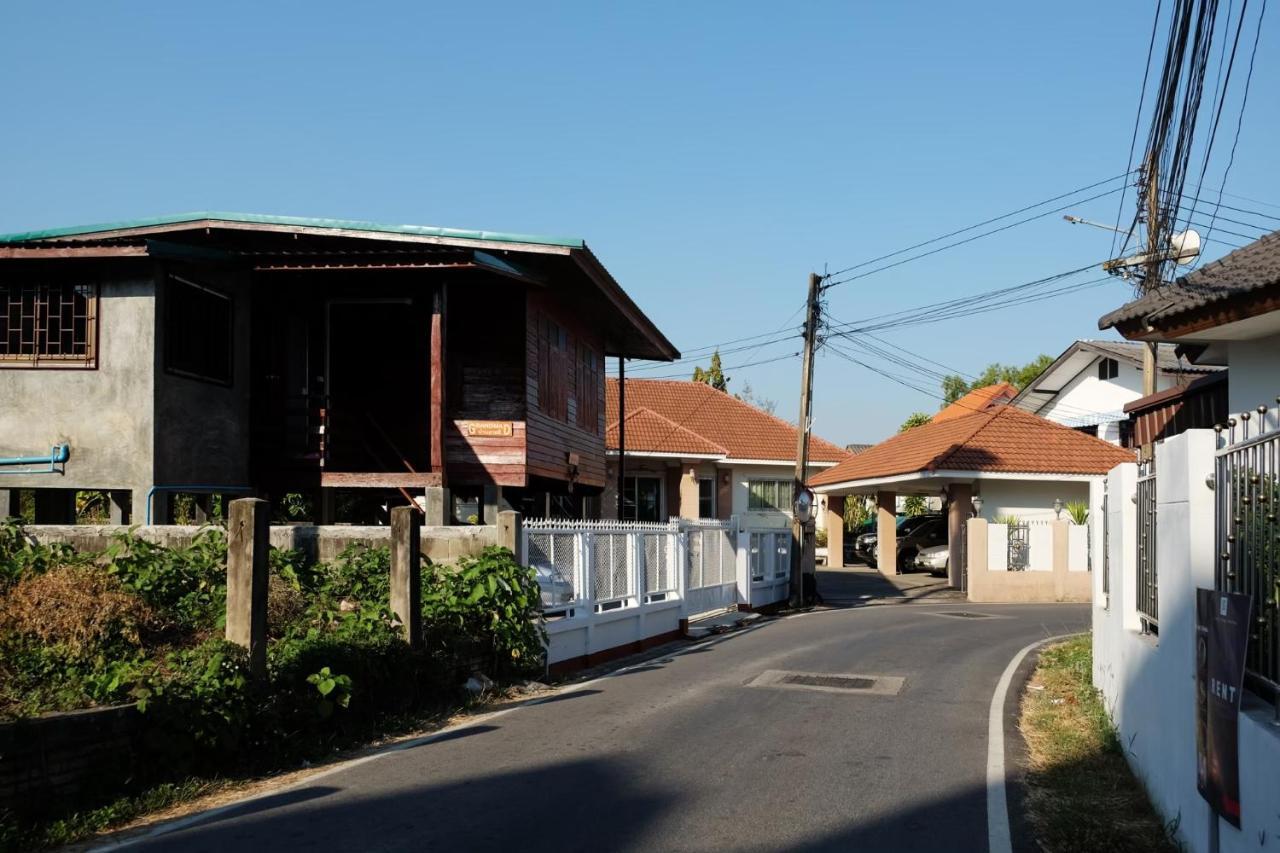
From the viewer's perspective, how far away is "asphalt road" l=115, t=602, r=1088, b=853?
22.0 ft

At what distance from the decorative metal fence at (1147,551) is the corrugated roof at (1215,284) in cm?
230

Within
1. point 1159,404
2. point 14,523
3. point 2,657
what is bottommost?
point 2,657

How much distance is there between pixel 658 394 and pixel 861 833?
39.1 metres

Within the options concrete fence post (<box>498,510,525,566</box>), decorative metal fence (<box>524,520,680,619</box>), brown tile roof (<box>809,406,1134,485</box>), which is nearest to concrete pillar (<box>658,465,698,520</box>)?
brown tile roof (<box>809,406,1134,485</box>)

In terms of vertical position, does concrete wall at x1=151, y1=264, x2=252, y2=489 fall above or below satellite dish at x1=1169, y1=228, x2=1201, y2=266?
below

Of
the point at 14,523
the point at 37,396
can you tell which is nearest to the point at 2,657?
the point at 14,523

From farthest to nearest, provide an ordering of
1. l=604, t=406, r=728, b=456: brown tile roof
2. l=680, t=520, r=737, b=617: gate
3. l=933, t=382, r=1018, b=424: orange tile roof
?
1. l=933, t=382, r=1018, b=424: orange tile roof
2. l=604, t=406, r=728, b=456: brown tile roof
3. l=680, t=520, r=737, b=617: gate

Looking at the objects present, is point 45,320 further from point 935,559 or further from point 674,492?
point 935,559

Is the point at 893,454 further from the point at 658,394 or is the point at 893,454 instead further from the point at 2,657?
the point at 2,657

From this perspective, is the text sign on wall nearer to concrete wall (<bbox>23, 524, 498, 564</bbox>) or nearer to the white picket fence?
the white picket fence

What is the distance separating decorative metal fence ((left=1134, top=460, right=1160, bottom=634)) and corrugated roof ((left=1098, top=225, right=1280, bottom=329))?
2304 mm

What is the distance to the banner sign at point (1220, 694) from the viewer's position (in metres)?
5.27

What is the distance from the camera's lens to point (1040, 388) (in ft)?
147

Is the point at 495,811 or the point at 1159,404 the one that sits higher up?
the point at 1159,404
